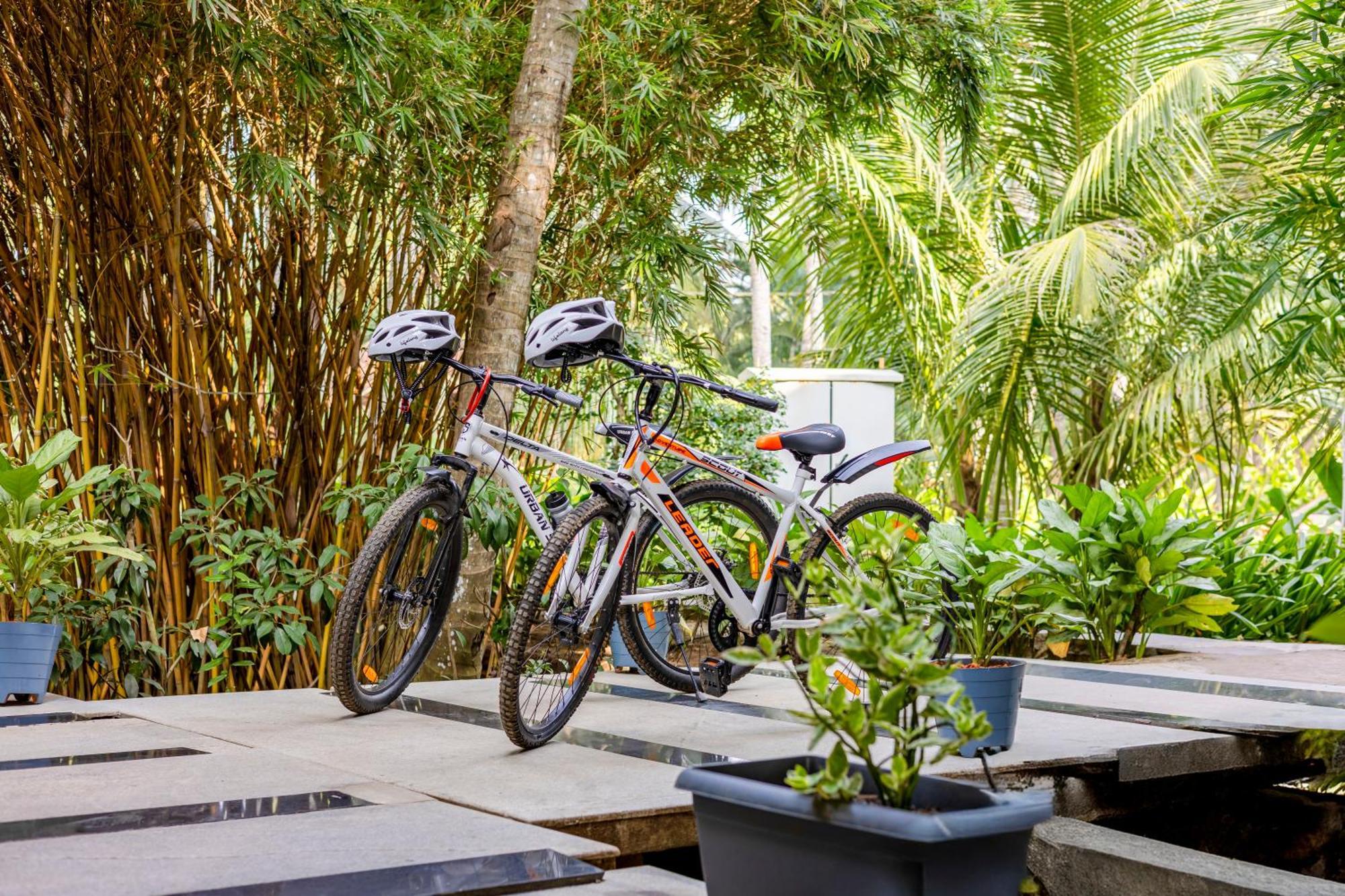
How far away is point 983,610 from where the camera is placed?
319 centimetres

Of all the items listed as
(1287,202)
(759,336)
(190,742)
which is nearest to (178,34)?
(190,742)

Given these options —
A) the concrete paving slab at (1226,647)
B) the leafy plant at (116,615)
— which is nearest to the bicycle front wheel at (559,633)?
the leafy plant at (116,615)

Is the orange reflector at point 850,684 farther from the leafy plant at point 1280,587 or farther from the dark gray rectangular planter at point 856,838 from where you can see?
the leafy plant at point 1280,587

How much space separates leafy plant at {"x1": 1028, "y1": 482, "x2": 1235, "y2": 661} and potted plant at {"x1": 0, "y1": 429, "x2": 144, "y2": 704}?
2.89 meters

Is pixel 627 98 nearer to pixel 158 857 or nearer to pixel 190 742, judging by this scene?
pixel 190 742

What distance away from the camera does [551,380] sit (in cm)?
490

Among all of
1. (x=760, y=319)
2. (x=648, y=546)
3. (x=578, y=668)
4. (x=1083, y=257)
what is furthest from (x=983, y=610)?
(x=760, y=319)

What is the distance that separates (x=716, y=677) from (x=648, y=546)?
492 mm

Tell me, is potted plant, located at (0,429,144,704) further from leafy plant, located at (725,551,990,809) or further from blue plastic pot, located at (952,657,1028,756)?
leafy plant, located at (725,551,990,809)

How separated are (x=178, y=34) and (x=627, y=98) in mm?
1342

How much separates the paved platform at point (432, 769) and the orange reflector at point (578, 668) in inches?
5.5

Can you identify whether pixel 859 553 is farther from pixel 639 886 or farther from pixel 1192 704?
pixel 639 886

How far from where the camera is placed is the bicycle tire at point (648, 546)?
3.30 meters

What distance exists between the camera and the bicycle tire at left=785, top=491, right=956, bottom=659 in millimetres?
3350
